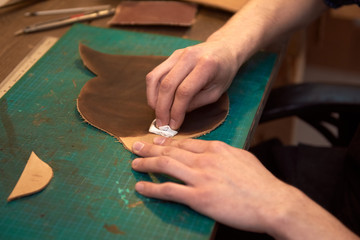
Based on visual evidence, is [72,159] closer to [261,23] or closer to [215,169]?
[215,169]

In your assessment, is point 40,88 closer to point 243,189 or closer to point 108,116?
point 108,116

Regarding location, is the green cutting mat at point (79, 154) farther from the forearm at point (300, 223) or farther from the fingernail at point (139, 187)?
the forearm at point (300, 223)

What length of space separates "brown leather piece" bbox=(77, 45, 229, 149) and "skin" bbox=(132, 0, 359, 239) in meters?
0.04

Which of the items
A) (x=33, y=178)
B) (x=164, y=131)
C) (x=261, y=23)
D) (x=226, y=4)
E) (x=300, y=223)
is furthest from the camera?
(x=226, y=4)

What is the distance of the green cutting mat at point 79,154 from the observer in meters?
0.81

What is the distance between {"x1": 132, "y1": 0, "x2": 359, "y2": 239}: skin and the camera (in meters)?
0.79

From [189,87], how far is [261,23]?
1.24ft

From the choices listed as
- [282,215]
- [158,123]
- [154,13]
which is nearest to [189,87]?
[158,123]

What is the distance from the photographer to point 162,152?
2.95 feet

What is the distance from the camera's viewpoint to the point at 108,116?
1.05m

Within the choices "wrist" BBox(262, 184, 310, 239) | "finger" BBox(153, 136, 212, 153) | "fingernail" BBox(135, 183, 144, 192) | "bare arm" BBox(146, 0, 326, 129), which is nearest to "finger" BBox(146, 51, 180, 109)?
"bare arm" BBox(146, 0, 326, 129)

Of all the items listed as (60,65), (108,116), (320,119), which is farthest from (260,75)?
(60,65)

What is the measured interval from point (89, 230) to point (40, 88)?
50 centimetres

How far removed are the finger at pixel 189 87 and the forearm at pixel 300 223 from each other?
31cm
